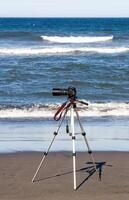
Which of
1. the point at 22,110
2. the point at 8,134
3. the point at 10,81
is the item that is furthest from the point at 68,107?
the point at 10,81

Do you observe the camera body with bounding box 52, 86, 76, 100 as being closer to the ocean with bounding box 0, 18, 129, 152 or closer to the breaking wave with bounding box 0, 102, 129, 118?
the ocean with bounding box 0, 18, 129, 152

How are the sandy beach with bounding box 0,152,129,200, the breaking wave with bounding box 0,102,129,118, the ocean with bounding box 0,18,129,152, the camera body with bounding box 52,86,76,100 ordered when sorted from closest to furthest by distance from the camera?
the sandy beach with bounding box 0,152,129,200 → the camera body with bounding box 52,86,76,100 → the ocean with bounding box 0,18,129,152 → the breaking wave with bounding box 0,102,129,118

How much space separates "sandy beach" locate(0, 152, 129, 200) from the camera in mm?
7816

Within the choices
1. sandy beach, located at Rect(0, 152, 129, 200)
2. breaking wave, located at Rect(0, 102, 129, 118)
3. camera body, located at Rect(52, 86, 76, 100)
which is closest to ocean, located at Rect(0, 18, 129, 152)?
breaking wave, located at Rect(0, 102, 129, 118)

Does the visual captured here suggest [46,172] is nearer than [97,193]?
No

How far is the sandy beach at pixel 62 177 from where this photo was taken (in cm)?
782

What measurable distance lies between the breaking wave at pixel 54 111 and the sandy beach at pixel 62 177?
515 centimetres

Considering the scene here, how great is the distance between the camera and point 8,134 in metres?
12.5

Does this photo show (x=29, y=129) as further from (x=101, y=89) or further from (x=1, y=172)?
(x=101, y=89)

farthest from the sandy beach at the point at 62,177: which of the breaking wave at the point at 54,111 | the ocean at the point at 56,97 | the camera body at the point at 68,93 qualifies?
the breaking wave at the point at 54,111

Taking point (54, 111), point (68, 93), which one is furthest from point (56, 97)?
point (68, 93)

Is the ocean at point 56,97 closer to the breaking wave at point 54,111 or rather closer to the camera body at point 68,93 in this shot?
the breaking wave at point 54,111

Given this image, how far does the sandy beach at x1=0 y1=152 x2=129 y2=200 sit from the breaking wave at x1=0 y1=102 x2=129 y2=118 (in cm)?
515

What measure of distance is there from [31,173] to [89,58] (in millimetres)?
25066
